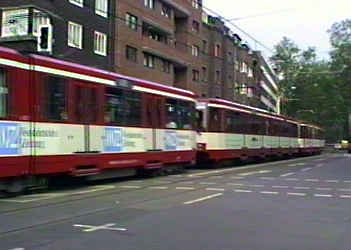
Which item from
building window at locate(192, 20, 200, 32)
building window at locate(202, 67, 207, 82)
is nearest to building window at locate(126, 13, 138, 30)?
building window at locate(192, 20, 200, 32)

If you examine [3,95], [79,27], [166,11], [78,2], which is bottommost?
[3,95]

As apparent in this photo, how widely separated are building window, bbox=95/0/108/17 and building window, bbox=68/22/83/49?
2.93 m

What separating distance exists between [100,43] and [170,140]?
22.9m

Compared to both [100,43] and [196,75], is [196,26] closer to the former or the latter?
[196,75]

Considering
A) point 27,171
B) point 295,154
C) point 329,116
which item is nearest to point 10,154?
point 27,171

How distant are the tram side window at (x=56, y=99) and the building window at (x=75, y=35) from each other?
24372 mm

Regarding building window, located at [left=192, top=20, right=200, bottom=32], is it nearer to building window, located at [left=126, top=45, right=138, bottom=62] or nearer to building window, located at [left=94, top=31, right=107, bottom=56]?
building window, located at [left=126, top=45, right=138, bottom=62]

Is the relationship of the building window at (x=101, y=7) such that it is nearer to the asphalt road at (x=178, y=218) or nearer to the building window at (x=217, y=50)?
the asphalt road at (x=178, y=218)

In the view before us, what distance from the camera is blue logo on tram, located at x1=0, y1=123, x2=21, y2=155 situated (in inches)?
544

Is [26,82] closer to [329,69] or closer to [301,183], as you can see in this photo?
[301,183]

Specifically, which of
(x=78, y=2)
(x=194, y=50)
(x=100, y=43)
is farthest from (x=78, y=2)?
(x=194, y=50)

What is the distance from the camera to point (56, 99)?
15766mm

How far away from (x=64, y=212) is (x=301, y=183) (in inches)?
407

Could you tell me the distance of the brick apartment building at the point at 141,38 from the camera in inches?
1374
